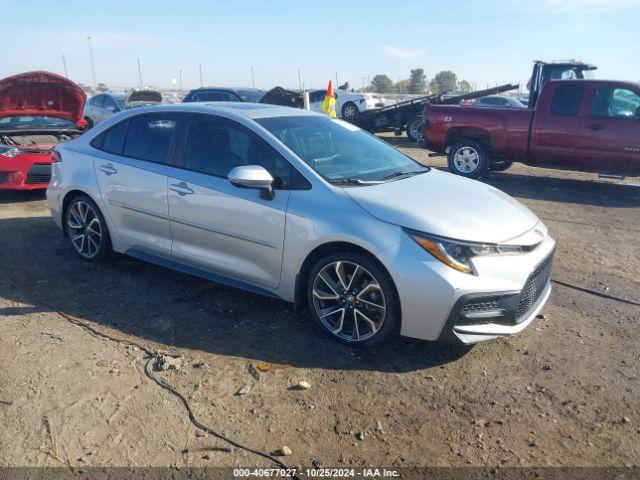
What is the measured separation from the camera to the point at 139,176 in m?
4.74

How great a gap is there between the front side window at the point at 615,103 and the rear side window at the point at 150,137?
7434mm

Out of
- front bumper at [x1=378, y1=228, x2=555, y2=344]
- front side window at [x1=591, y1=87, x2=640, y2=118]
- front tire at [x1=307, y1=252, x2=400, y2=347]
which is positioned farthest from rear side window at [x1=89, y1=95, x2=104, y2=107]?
front bumper at [x1=378, y1=228, x2=555, y2=344]

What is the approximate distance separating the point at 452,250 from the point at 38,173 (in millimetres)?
6732

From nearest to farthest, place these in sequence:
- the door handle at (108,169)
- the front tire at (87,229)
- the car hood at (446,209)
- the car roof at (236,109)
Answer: the car hood at (446,209) → the car roof at (236,109) → the door handle at (108,169) → the front tire at (87,229)

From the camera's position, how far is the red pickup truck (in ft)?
29.2

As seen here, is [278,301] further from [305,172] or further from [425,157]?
[425,157]

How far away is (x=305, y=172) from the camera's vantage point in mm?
3924

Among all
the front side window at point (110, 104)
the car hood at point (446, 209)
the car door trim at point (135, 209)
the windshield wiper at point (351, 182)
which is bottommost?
the front side window at point (110, 104)

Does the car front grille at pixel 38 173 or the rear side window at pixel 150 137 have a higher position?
the rear side window at pixel 150 137

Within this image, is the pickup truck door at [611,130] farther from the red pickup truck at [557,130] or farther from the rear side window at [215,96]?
the rear side window at [215,96]

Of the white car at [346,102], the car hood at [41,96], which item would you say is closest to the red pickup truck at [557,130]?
the car hood at [41,96]

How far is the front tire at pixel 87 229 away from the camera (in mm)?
5211

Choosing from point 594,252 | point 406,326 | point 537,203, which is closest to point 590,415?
point 406,326

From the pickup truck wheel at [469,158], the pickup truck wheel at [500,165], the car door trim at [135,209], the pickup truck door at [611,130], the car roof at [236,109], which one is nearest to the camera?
the car roof at [236,109]
